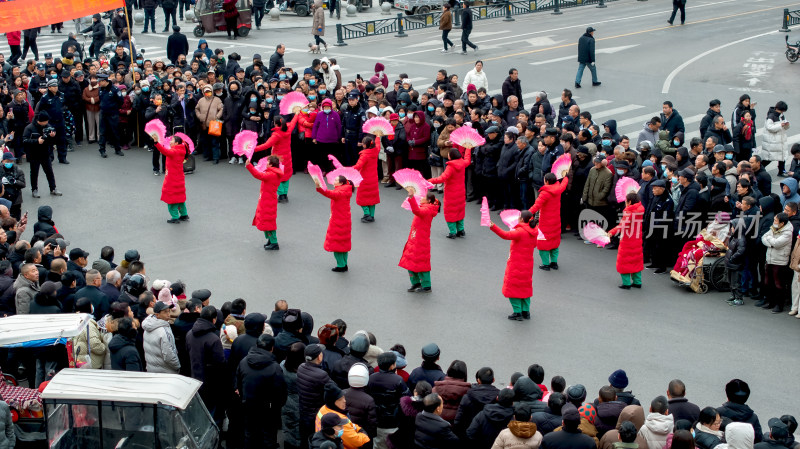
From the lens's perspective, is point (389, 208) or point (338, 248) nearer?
point (338, 248)

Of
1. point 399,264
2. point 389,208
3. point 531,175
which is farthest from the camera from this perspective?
point 389,208

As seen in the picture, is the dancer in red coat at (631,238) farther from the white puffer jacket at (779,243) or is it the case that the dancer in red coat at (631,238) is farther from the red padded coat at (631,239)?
Answer: the white puffer jacket at (779,243)

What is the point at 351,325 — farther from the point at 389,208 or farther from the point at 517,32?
the point at 517,32

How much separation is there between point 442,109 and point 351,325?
6446mm

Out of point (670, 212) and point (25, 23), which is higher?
point (25, 23)

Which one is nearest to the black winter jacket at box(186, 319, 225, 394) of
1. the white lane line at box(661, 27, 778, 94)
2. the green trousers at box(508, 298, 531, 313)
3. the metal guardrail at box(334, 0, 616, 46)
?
the green trousers at box(508, 298, 531, 313)

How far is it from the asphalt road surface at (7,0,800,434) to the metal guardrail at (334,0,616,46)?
10999 millimetres

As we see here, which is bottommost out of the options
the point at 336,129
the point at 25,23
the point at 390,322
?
the point at 390,322

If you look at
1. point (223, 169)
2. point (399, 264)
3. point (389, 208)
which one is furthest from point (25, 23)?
point (399, 264)

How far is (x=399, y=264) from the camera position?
578 inches

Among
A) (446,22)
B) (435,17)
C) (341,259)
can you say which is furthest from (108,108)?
(435,17)

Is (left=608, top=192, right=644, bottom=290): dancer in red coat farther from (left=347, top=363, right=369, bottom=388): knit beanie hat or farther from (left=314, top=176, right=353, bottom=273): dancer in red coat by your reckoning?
(left=347, top=363, right=369, bottom=388): knit beanie hat

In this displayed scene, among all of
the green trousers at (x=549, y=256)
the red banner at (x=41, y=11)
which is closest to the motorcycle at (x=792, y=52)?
the green trousers at (x=549, y=256)

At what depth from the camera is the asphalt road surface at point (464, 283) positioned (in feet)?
41.3
